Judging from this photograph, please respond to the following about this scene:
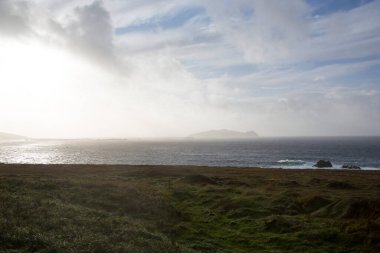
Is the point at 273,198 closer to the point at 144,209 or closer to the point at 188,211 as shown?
the point at 188,211

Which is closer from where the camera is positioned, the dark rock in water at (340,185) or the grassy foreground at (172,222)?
the grassy foreground at (172,222)

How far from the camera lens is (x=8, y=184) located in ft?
124

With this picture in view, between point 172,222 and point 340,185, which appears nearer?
point 172,222

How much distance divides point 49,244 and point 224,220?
1848cm

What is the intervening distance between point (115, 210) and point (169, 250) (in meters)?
12.3

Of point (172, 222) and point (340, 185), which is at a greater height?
point (172, 222)

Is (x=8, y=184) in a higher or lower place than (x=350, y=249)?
higher

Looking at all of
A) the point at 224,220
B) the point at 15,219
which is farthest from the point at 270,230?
the point at 15,219

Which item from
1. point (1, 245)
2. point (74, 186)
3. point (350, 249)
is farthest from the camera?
point (74, 186)

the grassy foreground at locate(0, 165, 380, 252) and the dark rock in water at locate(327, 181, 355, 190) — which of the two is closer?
the grassy foreground at locate(0, 165, 380, 252)

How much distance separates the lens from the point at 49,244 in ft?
60.3

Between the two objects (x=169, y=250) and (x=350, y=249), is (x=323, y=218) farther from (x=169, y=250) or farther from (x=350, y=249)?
(x=169, y=250)

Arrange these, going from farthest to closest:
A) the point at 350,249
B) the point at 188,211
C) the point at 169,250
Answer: the point at 188,211
the point at 350,249
the point at 169,250

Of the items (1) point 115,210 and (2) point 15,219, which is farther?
(1) point 115,210
